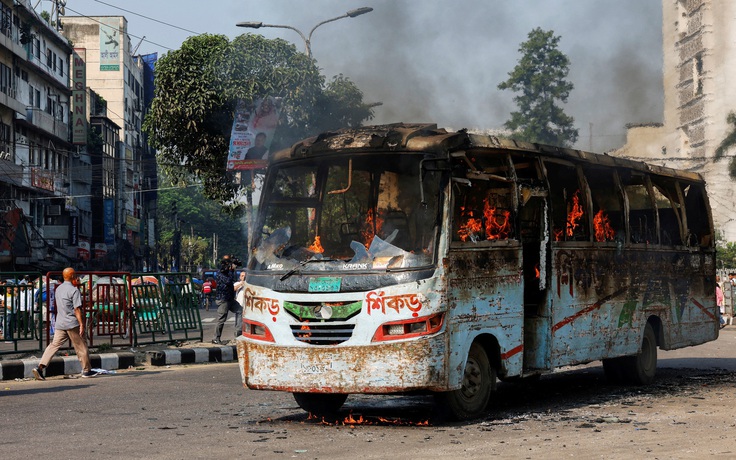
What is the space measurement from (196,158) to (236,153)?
6.17 feet

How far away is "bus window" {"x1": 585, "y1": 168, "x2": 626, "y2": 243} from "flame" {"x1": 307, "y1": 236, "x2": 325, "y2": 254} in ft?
12.0

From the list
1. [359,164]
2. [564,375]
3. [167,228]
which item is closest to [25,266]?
[564,375]

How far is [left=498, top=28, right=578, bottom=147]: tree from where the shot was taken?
5853cm

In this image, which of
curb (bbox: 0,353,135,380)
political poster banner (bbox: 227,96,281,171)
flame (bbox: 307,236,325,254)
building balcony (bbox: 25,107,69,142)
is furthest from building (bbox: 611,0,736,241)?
flame (bbox: 307,236,325,254)

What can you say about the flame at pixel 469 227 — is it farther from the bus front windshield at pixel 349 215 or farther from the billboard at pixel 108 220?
the billboard at pixel 108 220

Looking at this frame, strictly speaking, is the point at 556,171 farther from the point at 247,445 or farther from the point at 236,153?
the point at 236,153

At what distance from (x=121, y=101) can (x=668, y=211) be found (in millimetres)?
74635

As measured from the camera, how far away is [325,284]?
30.2 feet

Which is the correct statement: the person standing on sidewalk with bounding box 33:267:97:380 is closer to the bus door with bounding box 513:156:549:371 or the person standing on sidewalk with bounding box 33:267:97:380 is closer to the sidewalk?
the sidewalk

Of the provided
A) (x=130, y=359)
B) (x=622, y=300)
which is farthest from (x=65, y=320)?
(x=622, y=300)

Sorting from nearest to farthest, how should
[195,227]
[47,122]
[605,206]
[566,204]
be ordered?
[566,204] → [605,206] → [47,122] → [195,227]

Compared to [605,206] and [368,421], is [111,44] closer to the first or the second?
[605,206]

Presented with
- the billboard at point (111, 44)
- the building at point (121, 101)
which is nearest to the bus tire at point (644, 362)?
the building at point (121, 101)

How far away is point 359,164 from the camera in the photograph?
983 cm
